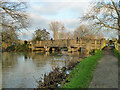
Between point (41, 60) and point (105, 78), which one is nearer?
point (105, 78)

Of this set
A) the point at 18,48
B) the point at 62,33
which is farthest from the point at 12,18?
the point at 62,33

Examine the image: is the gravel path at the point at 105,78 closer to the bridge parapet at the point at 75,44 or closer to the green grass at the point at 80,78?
the green grass at the point at 80,78

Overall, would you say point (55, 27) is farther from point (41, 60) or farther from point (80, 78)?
point (80, 78)

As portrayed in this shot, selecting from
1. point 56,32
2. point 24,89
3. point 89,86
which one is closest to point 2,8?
point 24,89

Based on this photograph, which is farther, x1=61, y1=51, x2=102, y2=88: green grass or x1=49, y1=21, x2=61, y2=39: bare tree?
x1=49, y1=21, x2=61, y2=39: bare tree

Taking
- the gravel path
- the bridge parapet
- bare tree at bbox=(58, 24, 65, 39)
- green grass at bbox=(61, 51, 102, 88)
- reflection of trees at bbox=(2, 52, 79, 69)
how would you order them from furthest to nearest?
bare tree at bbox=(58, 24, 65, 39)
the bridge parapet
reflection of trees at bbox=(2, 52, 79, 69)
green grass at bbox=(61, 51, 102, 88)
the gravel path

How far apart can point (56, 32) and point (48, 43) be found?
60.0 feet

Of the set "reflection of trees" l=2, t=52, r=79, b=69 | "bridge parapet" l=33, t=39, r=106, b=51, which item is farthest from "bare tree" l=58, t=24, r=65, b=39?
"reflection of trees" l=2, t=52, r=79, b=69

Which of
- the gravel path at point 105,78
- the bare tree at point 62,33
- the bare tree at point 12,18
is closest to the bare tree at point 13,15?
the bare tree at point 12,18

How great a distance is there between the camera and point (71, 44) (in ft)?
117

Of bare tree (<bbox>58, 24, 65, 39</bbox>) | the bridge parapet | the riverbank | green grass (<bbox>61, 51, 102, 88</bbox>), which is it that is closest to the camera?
green grass (<bbox>61, 51, 102, 88</bbox>)

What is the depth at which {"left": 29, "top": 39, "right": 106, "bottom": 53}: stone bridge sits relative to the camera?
30.7m

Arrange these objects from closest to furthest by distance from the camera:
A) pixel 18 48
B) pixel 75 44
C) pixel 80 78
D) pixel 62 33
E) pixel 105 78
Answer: pixel 105 78 → pixel 80 78 → pixel 75 44 → pixel 18 48 → pixel 62 33

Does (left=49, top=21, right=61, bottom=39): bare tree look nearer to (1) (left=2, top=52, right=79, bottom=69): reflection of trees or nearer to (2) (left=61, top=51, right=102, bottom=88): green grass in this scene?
(1) (left=2, top=52, right=79, bottom=69): reflection of trees
